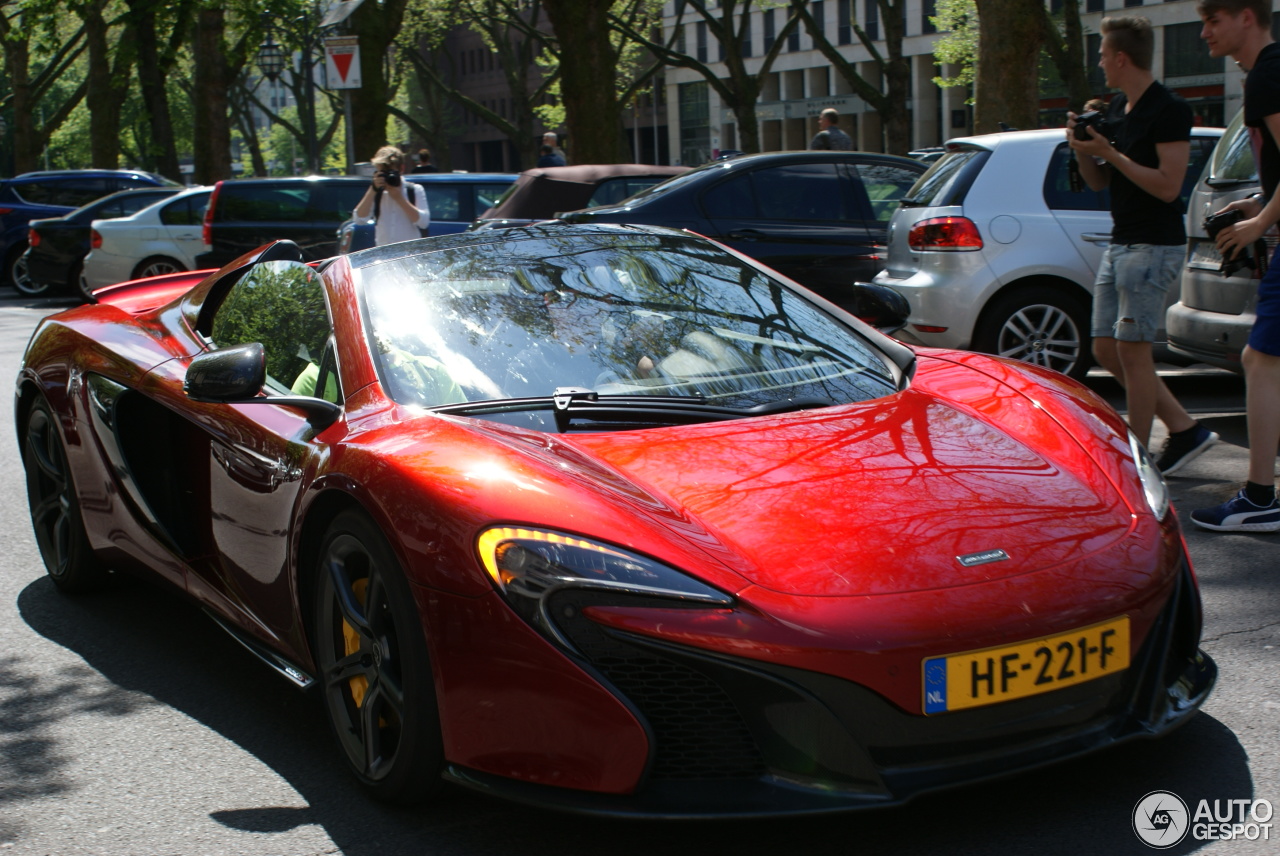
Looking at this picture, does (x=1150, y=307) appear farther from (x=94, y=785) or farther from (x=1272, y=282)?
(x=94, y=785)

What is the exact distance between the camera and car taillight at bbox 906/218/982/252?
8.01 meters

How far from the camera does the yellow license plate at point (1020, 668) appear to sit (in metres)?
2.61

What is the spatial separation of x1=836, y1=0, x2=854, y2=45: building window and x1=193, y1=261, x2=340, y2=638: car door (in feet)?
205

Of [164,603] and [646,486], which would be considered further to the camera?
[164,603]

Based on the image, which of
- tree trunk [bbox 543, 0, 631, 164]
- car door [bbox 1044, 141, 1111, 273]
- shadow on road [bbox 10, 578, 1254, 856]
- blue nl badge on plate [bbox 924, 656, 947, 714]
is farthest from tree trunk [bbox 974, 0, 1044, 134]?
blue nl badge on plate [bbox 924, 656, 947, 714]

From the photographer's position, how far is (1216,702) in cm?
347

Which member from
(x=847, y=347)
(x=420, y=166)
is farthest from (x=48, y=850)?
(x=420, y=166)

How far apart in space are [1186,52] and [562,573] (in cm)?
5621

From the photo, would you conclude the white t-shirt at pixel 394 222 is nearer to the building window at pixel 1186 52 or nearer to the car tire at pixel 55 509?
the car tire at pixel 55 509

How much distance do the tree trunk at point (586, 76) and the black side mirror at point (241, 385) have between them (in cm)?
1520

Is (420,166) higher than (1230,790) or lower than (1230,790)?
higher

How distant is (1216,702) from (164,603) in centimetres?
334

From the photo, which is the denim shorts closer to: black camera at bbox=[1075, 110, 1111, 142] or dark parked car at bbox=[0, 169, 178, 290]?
black camera at bbox=[1075, 110, 1111, 142]

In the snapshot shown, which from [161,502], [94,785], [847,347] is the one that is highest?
[847,347]
